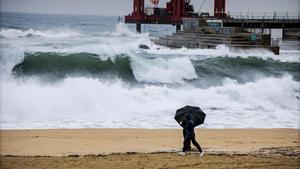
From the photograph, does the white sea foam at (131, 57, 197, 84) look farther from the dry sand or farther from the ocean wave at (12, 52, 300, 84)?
the dry sand

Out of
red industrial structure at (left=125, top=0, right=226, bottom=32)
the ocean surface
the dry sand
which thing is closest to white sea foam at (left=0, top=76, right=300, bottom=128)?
the ocean surface

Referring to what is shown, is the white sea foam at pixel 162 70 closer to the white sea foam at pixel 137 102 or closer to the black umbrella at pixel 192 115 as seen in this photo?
the white sea foam at pixel 137 102

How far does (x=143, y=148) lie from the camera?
848cm

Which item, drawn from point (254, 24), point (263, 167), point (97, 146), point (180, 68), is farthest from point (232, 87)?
point (254, 24)

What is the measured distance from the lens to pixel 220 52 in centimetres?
2980

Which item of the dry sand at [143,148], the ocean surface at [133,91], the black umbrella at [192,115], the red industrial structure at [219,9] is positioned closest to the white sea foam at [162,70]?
the ocean surface at [133,91]

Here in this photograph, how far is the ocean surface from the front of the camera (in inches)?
485

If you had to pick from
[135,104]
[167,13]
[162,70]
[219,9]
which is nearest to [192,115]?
[135,104]

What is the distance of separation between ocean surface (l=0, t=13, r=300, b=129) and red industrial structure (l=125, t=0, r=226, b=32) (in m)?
28.0

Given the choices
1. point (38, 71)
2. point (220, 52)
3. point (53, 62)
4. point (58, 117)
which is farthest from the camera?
point (220, 52)

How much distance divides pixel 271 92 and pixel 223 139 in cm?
730

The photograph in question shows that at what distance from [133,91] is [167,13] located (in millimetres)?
40368

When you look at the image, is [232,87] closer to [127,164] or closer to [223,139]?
[223,139]

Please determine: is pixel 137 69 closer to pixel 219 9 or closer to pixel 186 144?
pixel 186 144
